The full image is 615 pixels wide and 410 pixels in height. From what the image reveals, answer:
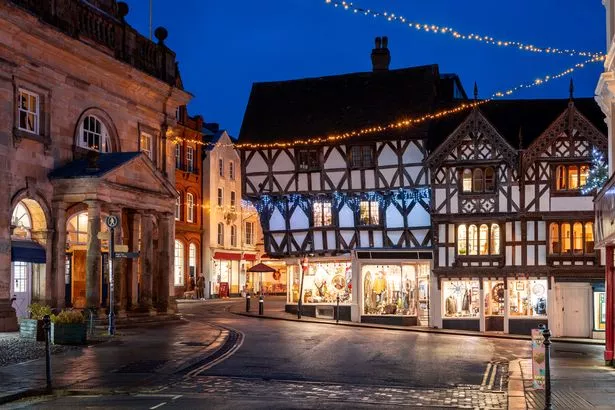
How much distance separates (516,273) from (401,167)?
7.28 meters

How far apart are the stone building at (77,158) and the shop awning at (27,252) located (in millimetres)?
39

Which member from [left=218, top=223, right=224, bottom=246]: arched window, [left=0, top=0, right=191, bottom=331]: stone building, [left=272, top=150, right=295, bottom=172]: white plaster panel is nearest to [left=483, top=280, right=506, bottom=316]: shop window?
[left=272, top=150, right=295, bottom=172]: white plaster panel

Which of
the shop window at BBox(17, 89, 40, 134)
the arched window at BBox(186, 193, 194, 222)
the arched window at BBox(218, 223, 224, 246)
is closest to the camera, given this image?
the shop window at BBox(17, 89, 40, 134)

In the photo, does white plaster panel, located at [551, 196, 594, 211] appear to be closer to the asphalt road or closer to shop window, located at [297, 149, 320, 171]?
the asphalt road

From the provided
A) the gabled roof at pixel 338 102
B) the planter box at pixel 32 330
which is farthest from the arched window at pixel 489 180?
the planter box at pixel 32 330

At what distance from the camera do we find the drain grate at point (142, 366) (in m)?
19.1

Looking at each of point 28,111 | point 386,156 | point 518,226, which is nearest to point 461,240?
point 518,226

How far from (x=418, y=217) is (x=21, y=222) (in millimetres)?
19733

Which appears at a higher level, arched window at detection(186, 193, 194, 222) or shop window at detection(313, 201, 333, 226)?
arched window at detection(186, 193, 194, 222)

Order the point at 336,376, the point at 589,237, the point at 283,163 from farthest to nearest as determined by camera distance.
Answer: the point at 283,163 → the point at 589,237 → the point at 336,376

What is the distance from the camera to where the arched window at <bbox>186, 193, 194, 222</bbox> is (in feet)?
214

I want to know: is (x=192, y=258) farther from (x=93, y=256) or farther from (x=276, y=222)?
(x=93, y=256)

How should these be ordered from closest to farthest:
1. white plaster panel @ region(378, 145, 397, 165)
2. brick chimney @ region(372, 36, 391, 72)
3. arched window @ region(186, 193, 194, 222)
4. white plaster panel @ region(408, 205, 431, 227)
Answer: white plaster panel @ region(408, 205, 431, 227), white plaster panel @ region(378, 145, 397, 165), brick chimney @ region(372, 36, 391, 72), arched window @ region(186, 193, 194, 222)

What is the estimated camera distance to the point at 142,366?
1989cm
